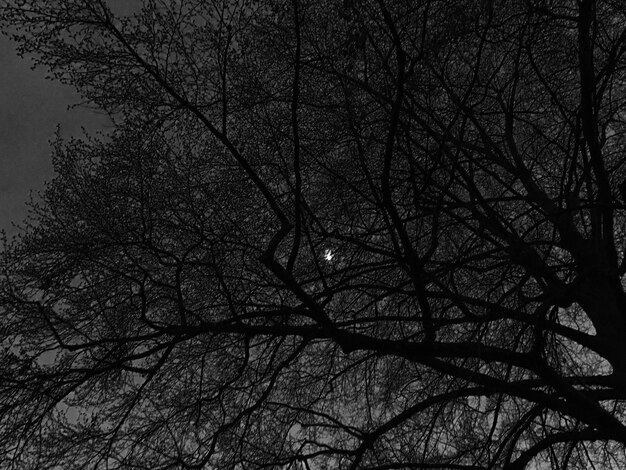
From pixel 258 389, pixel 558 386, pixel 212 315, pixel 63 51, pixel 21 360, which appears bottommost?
pixel 558 386

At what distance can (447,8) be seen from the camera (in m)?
4.48

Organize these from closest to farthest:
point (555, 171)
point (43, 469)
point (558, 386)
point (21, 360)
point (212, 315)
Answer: point (558, 386) < point (21, 360) < point (43, 469) < point (212, 315) < point (555, 171)

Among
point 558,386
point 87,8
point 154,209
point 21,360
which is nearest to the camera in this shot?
point 558,386

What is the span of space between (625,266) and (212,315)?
4151mm

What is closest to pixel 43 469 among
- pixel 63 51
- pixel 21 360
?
pixel 21 360

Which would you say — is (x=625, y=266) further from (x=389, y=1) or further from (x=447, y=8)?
(x=389, y=1)

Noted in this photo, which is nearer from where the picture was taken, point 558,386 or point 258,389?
point 558,386

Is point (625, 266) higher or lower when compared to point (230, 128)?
lower

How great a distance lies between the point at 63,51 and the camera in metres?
4.48

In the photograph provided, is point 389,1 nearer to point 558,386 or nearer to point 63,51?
point 63,51

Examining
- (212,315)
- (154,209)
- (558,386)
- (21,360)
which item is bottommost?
(558,386)

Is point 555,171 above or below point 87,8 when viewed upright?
above

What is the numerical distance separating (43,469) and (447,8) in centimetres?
522

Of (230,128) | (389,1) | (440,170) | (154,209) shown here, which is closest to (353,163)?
(440,170)
